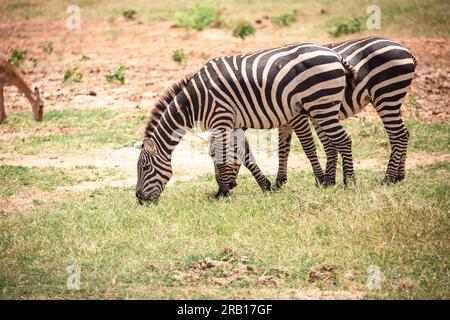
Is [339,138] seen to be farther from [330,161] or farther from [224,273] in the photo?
[224,273]

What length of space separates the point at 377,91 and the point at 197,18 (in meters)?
12.7

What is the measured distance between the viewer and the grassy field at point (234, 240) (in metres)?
7.26

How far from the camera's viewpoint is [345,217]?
870 cm

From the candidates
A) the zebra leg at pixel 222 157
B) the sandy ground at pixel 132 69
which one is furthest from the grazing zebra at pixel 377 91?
the sandy ground at pixel 132 69

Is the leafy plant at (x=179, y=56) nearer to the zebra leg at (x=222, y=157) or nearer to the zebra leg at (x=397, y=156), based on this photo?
the zebra leg at (x=222, y=157)

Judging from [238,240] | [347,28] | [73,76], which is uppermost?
[238,240]

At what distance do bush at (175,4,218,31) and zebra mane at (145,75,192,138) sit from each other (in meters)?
11.9

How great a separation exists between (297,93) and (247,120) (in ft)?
2.67

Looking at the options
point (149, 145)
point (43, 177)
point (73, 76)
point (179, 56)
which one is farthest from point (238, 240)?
point (73, 76)

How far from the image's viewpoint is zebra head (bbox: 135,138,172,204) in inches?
400

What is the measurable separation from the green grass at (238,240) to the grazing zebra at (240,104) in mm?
527

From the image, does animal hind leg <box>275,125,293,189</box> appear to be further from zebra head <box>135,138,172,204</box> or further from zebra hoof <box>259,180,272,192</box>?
zebra head <box>135,138,172,204</box>

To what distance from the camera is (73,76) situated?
18.2 metres
